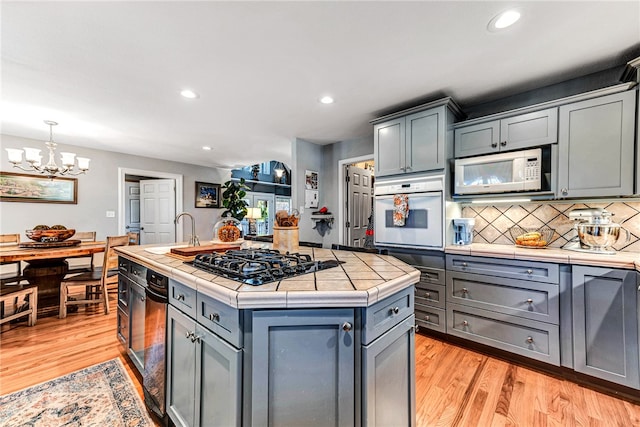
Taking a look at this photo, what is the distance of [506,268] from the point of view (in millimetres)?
2062

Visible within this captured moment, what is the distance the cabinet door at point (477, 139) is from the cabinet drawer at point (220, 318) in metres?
2.44

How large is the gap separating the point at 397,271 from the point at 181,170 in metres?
5.64

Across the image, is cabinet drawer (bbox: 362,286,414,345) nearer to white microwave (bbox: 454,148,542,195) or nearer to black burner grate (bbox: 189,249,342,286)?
black burner grate (bbox: 189,249,342,286)

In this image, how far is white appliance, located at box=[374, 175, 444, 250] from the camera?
2.41 meters

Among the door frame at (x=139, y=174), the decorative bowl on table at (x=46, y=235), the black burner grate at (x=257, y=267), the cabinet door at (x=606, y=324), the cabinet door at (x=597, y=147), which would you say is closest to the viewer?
the black burner grate at (x=257, y=267)

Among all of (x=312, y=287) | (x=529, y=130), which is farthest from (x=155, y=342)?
(x=529, y=130)

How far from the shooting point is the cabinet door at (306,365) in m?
0.92

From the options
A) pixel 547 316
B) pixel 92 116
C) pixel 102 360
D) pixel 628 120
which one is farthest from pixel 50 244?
pixel 628 120

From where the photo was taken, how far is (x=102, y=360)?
2.08m

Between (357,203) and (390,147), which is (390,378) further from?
(357,203)

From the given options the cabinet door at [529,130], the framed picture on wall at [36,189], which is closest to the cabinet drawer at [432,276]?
the cabinet door at [529,130]

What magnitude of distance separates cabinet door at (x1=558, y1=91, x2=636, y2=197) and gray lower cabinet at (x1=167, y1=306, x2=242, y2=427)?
258 cm

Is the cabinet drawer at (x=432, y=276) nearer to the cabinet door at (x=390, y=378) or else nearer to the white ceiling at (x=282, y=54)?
the cabinet door at (x=390, y=378)

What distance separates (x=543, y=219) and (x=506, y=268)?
72 centimetres
